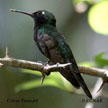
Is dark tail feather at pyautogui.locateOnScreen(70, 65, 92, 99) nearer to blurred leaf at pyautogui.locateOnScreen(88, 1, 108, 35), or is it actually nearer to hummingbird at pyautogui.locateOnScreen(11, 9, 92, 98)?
Result: hummingbird at pyautogui.locateOnScreen(11, 9, 92, 98)

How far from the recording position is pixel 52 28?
1.12m

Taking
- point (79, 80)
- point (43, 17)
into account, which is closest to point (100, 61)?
point (79, 80)

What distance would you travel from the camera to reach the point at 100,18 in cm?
98

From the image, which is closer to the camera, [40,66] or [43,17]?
[40,66]

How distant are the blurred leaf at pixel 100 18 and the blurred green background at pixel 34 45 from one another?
0.53 ft

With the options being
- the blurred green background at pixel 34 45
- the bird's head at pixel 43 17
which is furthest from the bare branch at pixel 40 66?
the bird's head at pixel 43 17

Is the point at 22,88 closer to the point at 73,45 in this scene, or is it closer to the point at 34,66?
the point at 34,66

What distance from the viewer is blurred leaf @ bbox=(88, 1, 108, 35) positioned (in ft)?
3.21

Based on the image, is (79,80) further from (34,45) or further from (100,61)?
(34,45)

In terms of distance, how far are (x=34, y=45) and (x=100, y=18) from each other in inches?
14.5

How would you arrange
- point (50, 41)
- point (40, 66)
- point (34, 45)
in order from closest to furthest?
1. point (40, 66)
2. point (50, 41)
3. point (34, 45)

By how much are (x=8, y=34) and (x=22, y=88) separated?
0.29 m

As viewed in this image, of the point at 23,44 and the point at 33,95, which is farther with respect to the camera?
the point at 23,44

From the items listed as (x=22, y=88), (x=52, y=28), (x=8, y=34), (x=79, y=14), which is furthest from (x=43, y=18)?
(x=79, y=14)
